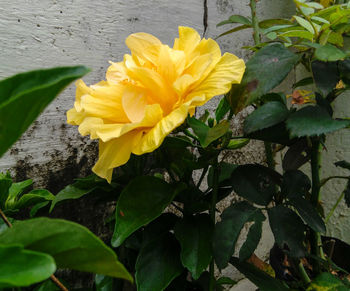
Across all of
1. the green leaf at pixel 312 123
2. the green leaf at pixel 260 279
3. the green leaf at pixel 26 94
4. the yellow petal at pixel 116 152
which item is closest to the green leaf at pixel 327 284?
the green leaf at pixel 260 279

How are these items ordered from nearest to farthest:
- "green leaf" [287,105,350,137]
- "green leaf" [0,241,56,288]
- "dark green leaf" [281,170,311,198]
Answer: "green leaf" [0,241,56,288], "green leaf" [287,105,350,137], "dark green leaf" [281,170,311,198]

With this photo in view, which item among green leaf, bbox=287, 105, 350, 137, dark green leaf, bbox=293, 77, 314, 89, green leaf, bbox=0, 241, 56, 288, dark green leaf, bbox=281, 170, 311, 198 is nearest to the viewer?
green leaf, bbox=0, 241, 56, 288

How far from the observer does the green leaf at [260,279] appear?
48cm

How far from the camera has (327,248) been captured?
682 millimetres

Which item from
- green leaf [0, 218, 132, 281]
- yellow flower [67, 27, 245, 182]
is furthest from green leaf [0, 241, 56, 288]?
yellow flower [67, 27, 245, 182]

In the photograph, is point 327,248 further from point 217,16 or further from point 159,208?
point 217,16

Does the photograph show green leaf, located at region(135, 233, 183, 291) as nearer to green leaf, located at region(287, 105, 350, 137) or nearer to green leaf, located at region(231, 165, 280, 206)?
green leaf, located at region(231, 165, 280, 206)

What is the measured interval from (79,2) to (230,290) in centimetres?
86

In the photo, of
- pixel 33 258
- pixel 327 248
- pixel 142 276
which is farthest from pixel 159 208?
pixel 327 248

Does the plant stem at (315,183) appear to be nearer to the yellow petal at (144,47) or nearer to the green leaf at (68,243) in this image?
the yellow petal at (144,47)

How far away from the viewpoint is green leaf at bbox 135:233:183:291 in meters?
0.42

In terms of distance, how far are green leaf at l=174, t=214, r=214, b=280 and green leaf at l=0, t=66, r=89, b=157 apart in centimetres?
30

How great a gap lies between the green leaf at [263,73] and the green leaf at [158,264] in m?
0.23

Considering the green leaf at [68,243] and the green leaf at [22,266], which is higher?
the green leaf at [22,266]
